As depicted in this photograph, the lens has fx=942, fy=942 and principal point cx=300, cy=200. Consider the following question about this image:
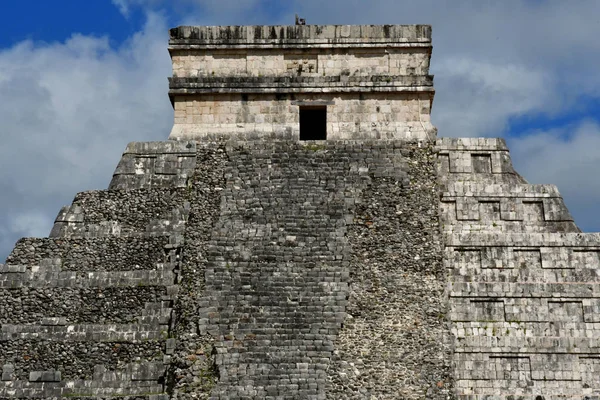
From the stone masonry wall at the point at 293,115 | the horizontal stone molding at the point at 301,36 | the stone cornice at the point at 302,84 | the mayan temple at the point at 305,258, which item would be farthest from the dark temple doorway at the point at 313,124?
the horizontal stone molding at the point at 301,36

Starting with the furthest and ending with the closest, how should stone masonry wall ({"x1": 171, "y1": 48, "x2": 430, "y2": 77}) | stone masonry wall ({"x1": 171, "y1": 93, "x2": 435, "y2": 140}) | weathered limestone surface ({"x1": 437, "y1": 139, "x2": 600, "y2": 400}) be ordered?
1. stone masonry wall ({"x1": 171, "y1": 48, "x2": 430, "y2": 77})
2. stone masonry wall ({"x1": 171, "y1": 93, "x2": 435, "y2": 140})
3. weathered limestone surface ({"x1": 437, "y1": 139, "x2": 600, "y2": 400})

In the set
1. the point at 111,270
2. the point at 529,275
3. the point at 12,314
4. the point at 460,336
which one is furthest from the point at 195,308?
the point at 529,275

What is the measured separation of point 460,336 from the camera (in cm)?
1730

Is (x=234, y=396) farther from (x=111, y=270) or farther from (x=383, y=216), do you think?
(x=383, y=216)

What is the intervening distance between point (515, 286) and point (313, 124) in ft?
20.3

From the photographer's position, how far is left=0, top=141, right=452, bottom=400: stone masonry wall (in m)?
16.5

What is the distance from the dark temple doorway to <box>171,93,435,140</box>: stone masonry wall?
1.48ft

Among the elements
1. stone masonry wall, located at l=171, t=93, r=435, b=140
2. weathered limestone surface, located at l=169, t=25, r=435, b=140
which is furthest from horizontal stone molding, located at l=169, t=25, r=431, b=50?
stone masonry wall, located at l=171, t=93, r=435, b=140

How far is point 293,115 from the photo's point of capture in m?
20.2

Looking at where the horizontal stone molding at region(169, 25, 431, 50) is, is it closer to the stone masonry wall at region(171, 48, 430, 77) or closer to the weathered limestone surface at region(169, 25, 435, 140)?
the weathered limestone surface at region(169, 25, 435, 140)

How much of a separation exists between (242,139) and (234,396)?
20.0ft

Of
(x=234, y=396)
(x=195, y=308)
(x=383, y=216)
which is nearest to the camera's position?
(x=234, y=396)

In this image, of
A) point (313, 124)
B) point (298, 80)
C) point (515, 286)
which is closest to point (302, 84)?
point (298, 80)

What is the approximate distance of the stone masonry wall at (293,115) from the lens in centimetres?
2002
